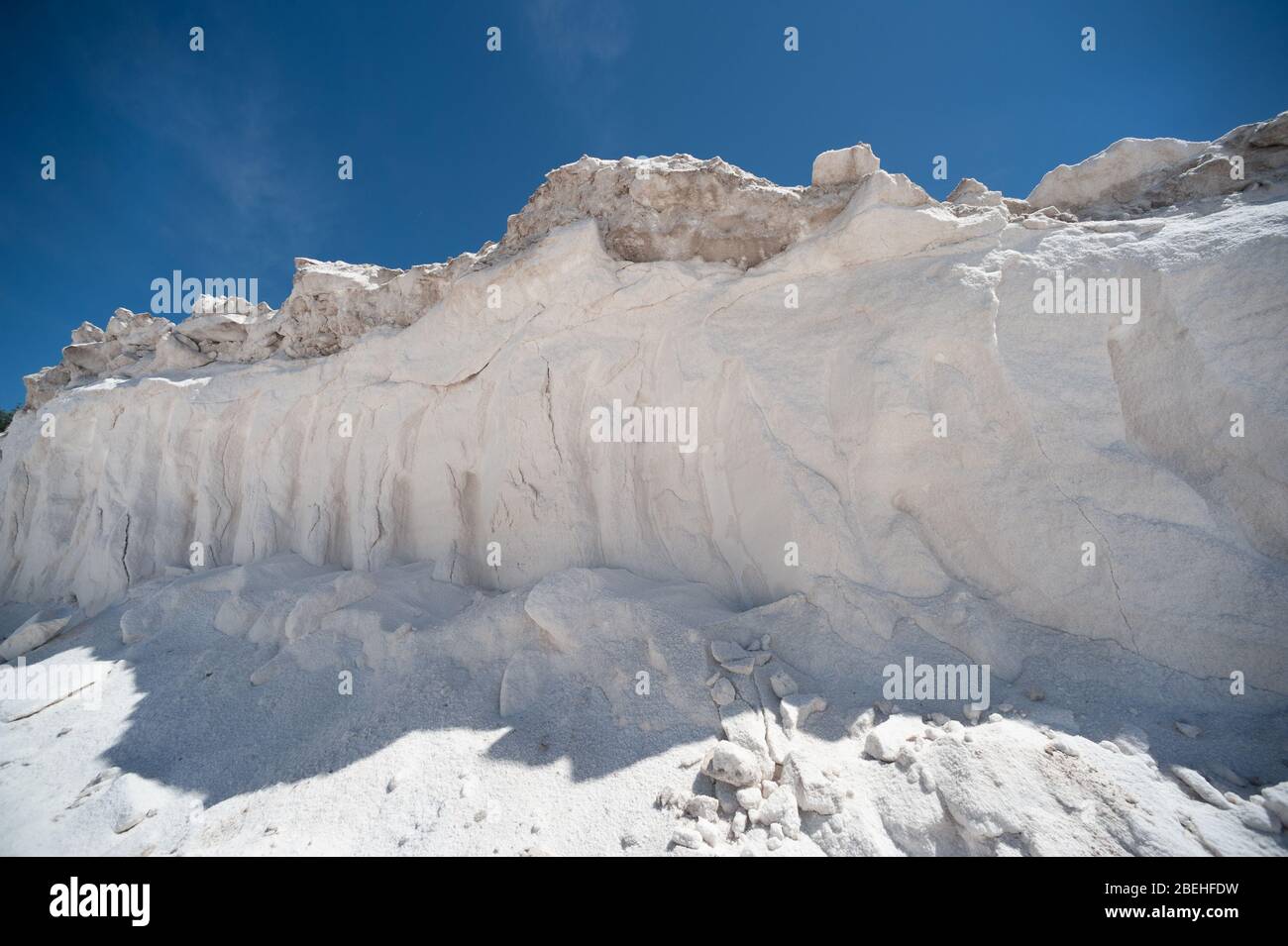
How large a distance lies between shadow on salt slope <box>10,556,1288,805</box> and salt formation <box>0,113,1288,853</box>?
32 mm

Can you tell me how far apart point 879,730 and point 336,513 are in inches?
294

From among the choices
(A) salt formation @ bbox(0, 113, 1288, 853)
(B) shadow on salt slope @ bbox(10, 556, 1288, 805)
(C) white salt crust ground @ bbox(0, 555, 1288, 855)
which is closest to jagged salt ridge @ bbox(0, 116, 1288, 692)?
(A) salt formation @ bbox(0, 113, 1288, 853)

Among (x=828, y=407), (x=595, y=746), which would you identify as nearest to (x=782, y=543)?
(x=828, y=407)

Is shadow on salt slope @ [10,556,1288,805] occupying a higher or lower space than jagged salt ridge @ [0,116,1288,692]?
lower

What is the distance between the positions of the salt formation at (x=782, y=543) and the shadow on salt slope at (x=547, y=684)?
32 millimetres

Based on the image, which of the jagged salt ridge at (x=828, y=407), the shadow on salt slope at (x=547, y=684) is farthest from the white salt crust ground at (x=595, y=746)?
the jagged salt ridge at (x=828, y=407)

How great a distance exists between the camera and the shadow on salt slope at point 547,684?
3.42 m

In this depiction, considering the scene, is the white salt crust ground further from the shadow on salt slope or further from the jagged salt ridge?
the jagged salt ridge

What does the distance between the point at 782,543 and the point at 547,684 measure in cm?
238

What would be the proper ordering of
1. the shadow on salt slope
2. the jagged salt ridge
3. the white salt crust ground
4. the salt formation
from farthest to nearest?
the jagged salt ridge
the shadow on salt slope
the salt formation
the white salt crust ground

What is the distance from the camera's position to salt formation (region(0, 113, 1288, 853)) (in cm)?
314

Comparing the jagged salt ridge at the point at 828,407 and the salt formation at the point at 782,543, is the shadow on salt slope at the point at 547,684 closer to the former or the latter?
the salt formation at the point at 782,543

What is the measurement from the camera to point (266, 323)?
29.9 ft

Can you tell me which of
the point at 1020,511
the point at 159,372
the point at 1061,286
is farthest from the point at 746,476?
Answer: the point at 159,372
